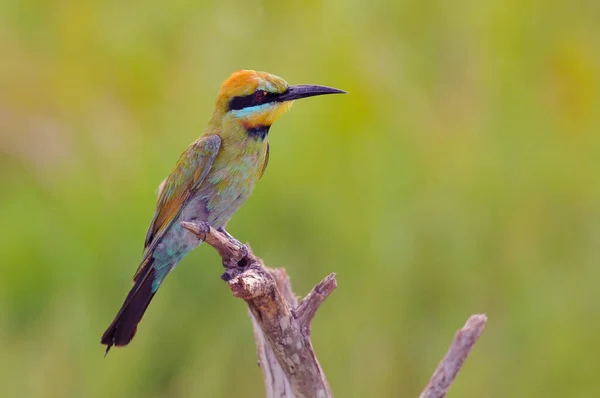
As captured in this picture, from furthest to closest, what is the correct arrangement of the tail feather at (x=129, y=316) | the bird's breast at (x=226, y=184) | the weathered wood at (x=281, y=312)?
the bird's breast at (x=226, y=184) → the tail feather at (x=129, y=316) → the weathered wood at (x=281, y=312)

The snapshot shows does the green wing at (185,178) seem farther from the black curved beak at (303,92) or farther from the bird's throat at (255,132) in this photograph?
the black curved beak at (303,92)

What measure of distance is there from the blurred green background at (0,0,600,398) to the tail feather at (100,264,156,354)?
991 mm

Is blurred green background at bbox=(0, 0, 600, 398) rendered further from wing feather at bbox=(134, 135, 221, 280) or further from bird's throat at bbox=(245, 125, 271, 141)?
bird's throat at bbox=(245, 125, 271, 141)

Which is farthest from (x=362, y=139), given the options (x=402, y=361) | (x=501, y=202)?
(x=402, y=361)

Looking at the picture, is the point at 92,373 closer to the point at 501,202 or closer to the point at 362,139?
the point at 362,139

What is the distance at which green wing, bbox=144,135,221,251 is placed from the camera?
246 centimetres

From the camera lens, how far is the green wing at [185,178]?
8.08 ft

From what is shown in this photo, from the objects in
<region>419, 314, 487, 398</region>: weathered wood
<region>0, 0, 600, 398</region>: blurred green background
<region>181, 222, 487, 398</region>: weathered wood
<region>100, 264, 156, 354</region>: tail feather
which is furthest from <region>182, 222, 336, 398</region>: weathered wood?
<region>0, 0, 600, 398</region>: blurred green background

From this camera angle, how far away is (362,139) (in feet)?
12.6

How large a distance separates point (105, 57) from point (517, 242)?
232 cm

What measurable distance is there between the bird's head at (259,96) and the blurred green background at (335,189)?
1.12 m

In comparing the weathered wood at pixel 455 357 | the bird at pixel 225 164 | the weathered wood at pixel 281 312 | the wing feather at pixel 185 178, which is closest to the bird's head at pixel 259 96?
the bird at pixel 225 164

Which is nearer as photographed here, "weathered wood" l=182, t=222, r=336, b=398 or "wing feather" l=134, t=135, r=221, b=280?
"weathered wood" l=182, t=222, r=336, b=398

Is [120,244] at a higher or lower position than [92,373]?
higher
